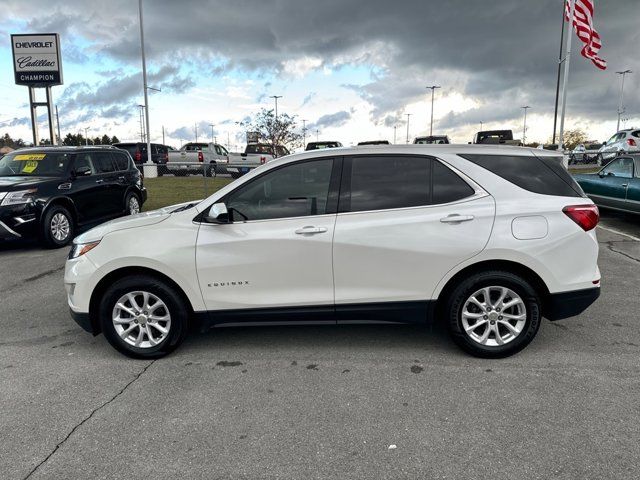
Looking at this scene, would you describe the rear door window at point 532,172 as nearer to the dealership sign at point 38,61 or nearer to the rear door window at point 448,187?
the rear door window at point 448,187

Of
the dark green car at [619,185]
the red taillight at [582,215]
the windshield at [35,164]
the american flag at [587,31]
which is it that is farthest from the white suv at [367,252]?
the american flag at [587,31]

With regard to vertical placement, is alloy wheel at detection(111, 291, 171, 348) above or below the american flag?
below

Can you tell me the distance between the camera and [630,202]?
9102 millimetres

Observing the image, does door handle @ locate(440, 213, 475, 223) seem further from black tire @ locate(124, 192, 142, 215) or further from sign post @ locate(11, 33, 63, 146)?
sign post @ locate(11, 33, 63, 146)

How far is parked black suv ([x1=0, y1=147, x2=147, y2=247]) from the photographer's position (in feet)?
25.0

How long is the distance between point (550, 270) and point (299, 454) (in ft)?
7.82

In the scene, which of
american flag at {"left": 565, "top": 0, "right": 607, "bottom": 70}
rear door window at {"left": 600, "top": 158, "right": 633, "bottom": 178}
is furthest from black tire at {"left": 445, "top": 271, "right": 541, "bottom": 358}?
american flag at {"left": 565, "top": 0, "right": 607, "bottom": 70}

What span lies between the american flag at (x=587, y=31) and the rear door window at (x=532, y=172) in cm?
1359

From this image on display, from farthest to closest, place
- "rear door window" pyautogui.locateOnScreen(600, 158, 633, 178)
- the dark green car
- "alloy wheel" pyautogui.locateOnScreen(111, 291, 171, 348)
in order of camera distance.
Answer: "rear door window" pyautogui.locateOnScreen(600, 158, 633, 178) → the dark green car → "alloy wheel" pyautogui.locateOnScreen(111, 291, 171, 348)

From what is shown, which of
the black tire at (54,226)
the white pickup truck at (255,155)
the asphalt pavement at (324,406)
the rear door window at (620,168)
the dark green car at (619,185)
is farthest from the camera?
the white pickup truck at (255,155)

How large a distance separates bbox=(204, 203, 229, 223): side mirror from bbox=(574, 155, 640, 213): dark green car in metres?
8.66

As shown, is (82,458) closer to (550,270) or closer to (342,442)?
(342,442)

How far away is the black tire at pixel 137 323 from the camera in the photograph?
12.3 ft

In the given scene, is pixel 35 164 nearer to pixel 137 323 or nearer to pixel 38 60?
pixel 137 323
